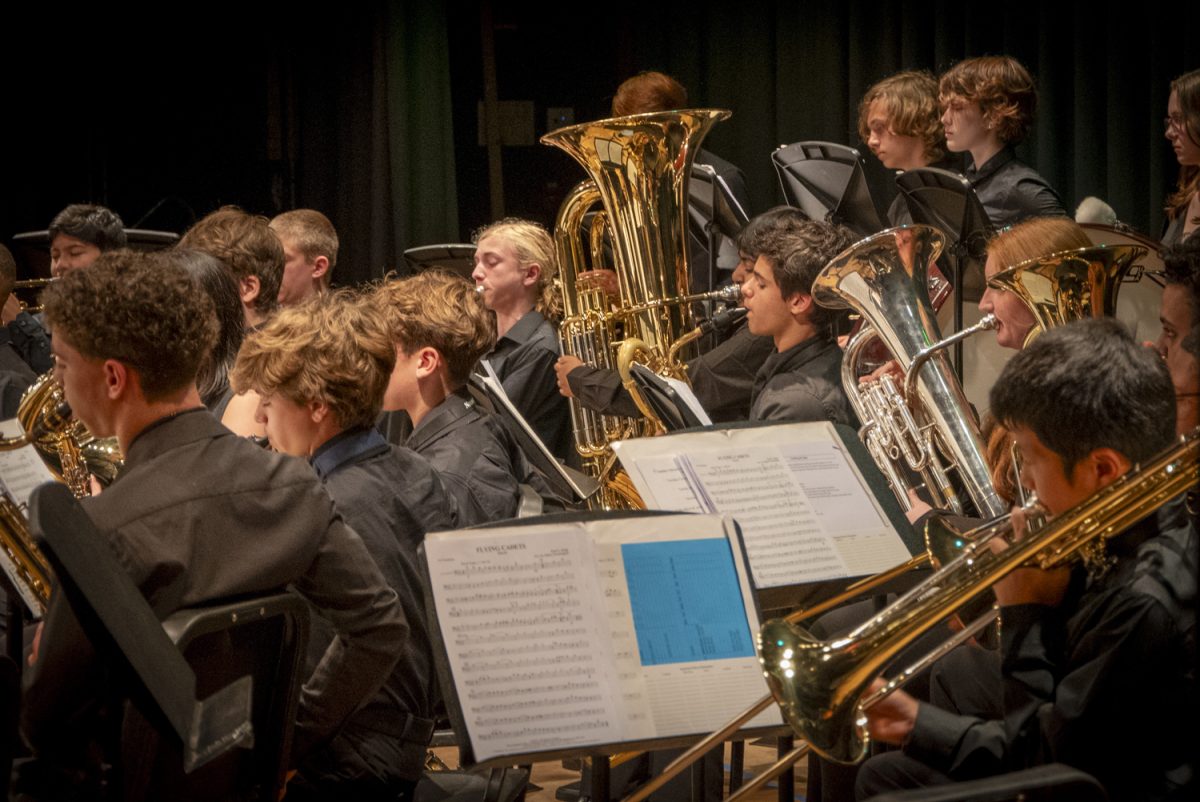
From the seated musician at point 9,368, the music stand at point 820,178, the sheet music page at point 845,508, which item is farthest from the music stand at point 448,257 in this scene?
the sheet music page at point 845,508

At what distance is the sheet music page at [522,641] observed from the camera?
199cm

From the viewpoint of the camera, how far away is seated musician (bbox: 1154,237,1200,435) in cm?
210

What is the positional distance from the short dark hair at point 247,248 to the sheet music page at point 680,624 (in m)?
1.93

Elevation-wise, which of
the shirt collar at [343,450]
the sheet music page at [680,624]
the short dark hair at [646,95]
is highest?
the short dark hair at [646,95]

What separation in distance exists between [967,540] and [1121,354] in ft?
1.15

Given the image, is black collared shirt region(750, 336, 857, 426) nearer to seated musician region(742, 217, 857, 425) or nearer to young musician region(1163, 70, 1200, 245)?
seated musician region(742, 217, 857, 425)

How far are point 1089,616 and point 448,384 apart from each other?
1.87m

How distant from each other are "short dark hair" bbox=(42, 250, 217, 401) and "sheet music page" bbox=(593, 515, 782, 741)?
2.26ft

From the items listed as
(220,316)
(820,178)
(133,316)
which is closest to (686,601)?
(133,316)

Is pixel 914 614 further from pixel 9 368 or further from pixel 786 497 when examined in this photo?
pixel 9 368

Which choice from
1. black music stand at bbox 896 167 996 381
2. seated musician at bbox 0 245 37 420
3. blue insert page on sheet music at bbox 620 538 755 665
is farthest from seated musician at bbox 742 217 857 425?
seated musician at bbox 0 245 37 420

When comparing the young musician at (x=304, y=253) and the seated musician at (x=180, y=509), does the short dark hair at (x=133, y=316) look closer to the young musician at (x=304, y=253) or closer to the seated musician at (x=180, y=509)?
the seated musician at (x=180, y=509)

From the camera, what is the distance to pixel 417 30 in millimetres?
6215

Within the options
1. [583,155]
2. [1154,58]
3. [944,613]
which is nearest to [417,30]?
[583,155]
